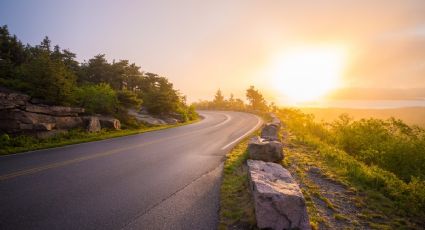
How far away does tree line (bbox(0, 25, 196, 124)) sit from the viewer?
14.6 meters

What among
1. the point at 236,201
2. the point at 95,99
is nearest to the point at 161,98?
the point at 95,99

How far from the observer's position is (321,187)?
628 cm

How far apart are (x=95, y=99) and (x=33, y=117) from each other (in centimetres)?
535

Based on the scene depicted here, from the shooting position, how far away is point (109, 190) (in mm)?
5805

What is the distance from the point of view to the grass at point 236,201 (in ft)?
14.1

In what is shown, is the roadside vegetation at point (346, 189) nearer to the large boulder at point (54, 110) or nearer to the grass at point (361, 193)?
the grass at point (361, 193)

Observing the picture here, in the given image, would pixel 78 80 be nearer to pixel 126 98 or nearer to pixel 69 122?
pixel 126 98

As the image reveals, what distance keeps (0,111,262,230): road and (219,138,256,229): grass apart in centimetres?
22

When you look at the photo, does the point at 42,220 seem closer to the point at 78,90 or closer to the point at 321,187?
the point at 321,187

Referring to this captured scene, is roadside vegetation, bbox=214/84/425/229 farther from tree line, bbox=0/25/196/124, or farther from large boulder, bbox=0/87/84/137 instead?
tree line, bbox=0/25/196/124

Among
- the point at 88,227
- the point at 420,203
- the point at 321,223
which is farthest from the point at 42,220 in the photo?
the point at 420,203

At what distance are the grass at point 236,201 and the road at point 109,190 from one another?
22 centimetres

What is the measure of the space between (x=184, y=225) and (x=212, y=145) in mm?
8244

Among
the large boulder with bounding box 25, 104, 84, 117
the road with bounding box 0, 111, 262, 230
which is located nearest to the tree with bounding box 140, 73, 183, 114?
the large boulder with bounding box 25, 104, 84, 117
